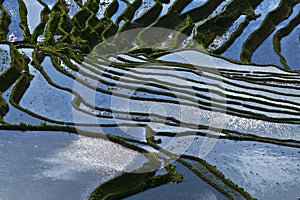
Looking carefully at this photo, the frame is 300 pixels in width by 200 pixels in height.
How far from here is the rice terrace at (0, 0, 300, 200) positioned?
11180 millimetres

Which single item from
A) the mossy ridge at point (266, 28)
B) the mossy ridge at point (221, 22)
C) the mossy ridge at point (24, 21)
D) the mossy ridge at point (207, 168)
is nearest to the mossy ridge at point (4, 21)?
the mossy ridge at point (24, 21)

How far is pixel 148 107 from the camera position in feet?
48.2

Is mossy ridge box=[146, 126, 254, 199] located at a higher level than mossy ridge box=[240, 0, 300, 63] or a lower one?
lower

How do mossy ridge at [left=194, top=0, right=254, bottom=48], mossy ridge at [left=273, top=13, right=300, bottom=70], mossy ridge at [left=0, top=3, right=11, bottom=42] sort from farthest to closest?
mossy ridge at [left=194, top=0, right=254, bottom=48] → mossy ridge at [left=0, top=3, right=11, bottom=42] → mossy ridge at [left=273, top=13, right=300, bottom=70]

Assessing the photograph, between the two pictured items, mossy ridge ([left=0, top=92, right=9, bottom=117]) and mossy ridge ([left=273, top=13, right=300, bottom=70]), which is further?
mossy ridge ([left=273, top=13, right=300, bottom=70])

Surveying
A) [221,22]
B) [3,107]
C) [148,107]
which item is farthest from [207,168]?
[221,22]

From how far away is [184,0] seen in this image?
26.2 metres

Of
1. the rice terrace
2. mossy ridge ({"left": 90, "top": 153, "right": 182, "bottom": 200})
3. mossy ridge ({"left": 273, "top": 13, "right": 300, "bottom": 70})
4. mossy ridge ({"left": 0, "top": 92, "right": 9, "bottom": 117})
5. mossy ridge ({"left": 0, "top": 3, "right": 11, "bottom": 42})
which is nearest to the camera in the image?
mossy ridge ({"left": 90, "top": 153, "right": 182, "bottom": 200})

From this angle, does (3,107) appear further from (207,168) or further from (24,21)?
(24,21)

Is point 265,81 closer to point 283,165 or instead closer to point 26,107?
point 283,165

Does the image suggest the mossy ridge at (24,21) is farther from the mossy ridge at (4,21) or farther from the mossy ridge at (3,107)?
the mossy ridge at (3,107)

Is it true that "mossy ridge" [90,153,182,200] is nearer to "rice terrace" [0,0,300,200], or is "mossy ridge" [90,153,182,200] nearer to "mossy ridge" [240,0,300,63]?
"rice terrace" [0,0,300,200]

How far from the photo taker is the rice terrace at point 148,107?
11.2m

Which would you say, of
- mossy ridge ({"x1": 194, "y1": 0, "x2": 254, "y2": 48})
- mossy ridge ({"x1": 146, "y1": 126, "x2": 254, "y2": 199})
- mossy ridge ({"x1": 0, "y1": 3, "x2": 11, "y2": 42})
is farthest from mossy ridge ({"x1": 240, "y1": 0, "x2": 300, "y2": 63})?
mossy ridge ({"x1": 0, "y1": 3, "x2": 11, "y2": 42})
